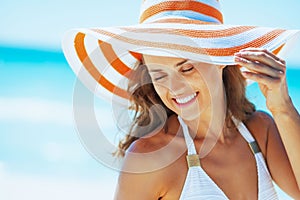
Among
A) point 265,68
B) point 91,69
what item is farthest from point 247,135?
point 91,69

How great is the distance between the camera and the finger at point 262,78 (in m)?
1.22

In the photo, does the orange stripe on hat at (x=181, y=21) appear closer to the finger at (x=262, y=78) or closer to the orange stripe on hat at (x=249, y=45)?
the orange stripe on hat at (x=249, y=45)

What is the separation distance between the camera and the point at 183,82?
4.62 feet

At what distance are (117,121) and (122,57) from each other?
222 millimetres

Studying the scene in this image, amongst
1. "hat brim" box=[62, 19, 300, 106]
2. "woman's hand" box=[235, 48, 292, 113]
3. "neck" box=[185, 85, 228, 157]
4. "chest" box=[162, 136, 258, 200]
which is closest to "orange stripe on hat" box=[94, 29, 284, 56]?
"hat brim" box=[62, 19, 300, 106]

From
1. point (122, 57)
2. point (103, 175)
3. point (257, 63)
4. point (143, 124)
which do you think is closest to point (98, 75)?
point (122, 57)

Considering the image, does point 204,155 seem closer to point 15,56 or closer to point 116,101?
point 116,101

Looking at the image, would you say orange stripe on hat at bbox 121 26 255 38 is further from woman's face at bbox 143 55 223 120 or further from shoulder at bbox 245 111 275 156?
shoulder at bbox 245 111 275 156

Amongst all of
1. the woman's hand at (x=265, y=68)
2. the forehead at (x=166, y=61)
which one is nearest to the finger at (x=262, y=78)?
the woman's hand at (x=265, y=68)

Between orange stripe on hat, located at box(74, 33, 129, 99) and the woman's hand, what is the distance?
0.56 meters

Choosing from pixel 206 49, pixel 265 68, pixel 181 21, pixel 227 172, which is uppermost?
pixel 181 21

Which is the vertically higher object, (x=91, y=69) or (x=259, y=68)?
(x=91, y=69)

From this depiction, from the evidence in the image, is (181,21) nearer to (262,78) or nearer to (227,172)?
(262,78)

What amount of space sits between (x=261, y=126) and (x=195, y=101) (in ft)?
0.90
